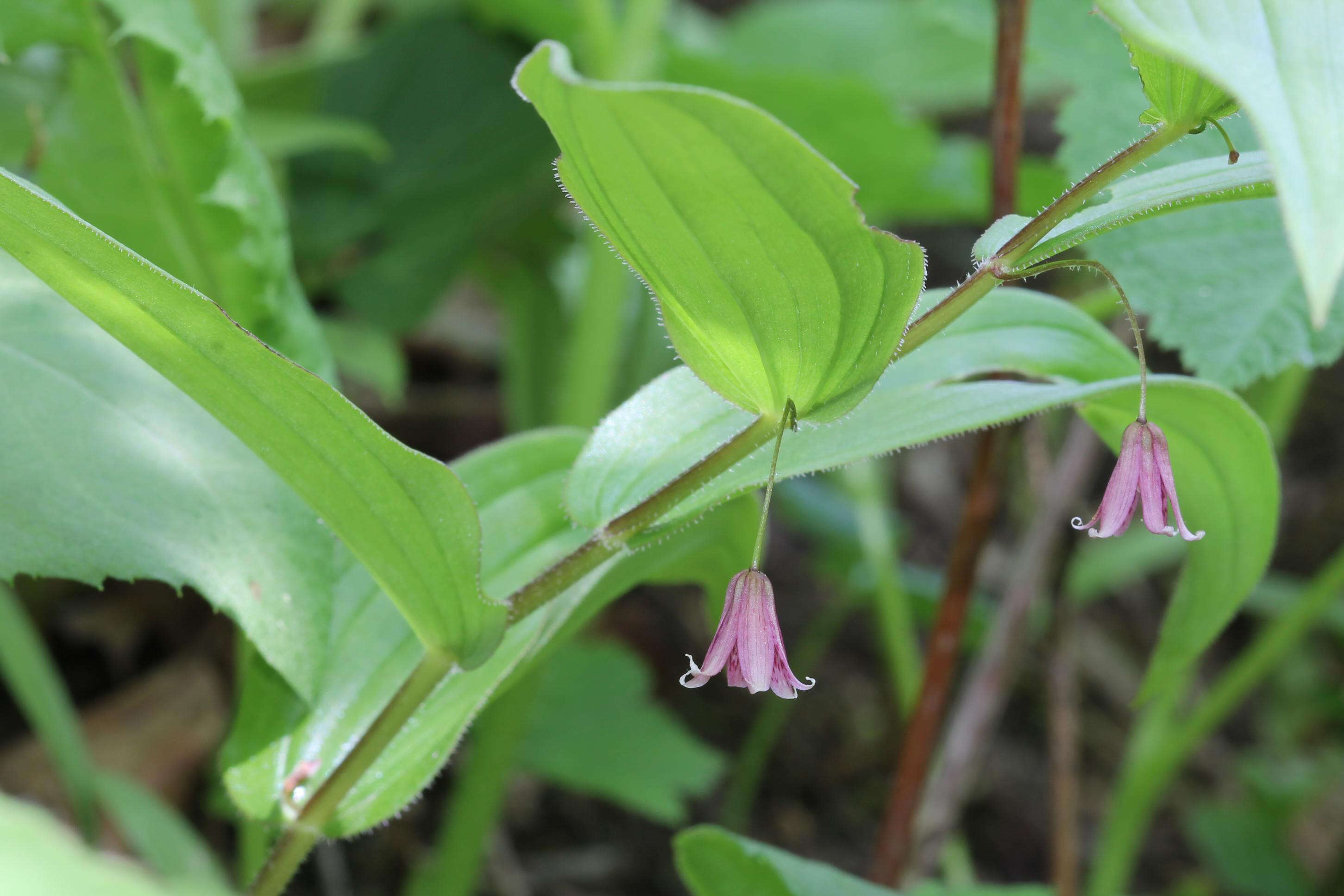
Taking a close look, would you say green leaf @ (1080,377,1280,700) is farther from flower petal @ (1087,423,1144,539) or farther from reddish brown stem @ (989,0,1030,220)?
reddish brown stem @ (989,0,1030,220)

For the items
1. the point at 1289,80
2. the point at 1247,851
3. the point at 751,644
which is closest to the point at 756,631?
the point at 751,644

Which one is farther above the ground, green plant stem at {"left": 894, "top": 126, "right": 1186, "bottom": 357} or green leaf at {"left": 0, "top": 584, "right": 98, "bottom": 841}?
green plant stem at {"left": 894, "top": 126, "right": 1186, "bottom": 357}

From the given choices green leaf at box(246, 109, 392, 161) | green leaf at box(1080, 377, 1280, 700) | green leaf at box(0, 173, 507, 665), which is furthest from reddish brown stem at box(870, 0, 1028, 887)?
green leaf at box(246, 109, 392, 161)

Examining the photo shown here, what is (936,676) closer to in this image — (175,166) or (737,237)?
(737,237)

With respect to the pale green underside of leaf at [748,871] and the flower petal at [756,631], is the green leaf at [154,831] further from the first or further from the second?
the flower petal at [756,631]

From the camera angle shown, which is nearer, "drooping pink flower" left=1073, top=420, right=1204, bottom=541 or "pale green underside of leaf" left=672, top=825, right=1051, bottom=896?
"drooping pink flower" left=1073, top=420, right=1204, bottom=541

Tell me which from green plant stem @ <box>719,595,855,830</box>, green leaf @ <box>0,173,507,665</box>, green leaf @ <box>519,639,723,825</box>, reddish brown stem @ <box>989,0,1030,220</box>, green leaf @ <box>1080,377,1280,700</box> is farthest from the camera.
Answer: green plant stem @ <box>719,595,855,830</box>
